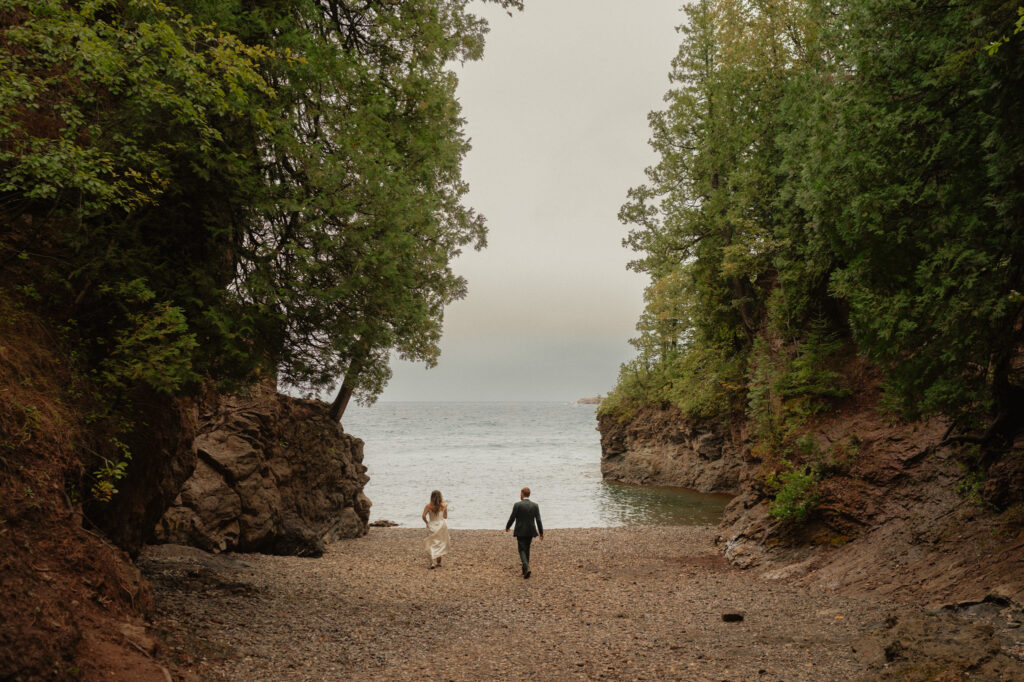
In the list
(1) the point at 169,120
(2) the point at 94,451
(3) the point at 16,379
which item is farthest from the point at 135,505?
(1) the point at 169,120

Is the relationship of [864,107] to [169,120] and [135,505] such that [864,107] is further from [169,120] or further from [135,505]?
[135,505]

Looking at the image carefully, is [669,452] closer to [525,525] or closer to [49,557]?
[525,525]

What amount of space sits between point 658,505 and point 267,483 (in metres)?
21.2

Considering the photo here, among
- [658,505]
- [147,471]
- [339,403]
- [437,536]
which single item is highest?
[339,403]

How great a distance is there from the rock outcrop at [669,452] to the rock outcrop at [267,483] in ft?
73.7

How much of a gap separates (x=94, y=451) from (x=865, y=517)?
43.8 feet

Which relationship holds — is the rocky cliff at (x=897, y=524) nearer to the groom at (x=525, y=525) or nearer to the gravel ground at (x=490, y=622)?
the gravel ground at (x=490, y=622)

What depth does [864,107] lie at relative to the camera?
28.3ft

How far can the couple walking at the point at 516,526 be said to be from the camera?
1342 cm

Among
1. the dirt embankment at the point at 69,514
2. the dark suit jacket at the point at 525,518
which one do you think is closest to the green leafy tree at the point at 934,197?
the dark suit jacket at the point at 525,518

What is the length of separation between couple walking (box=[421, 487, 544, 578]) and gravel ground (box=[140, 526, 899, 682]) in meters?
0.63

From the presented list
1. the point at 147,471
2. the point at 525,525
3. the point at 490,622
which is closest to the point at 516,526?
the point at 525,525

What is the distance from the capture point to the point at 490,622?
9.80m

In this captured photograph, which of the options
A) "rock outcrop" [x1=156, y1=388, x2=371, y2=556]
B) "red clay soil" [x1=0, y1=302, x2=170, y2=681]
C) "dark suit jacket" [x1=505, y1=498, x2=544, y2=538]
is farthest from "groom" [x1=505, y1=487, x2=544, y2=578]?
"red clay soil" [x1=0, y1=302, x2=170, y2=681]
